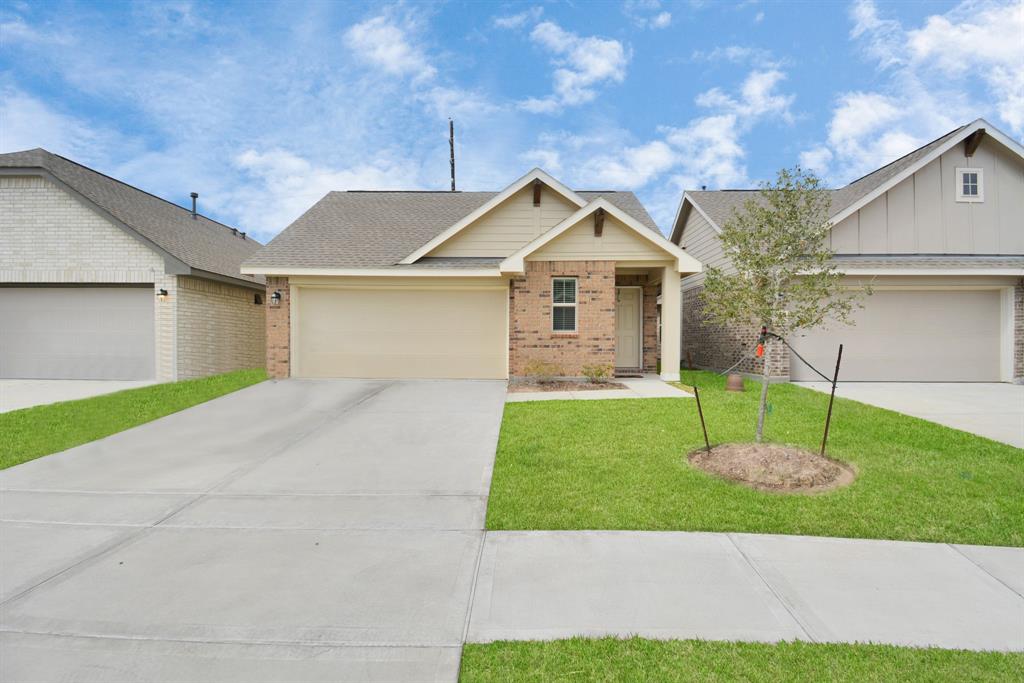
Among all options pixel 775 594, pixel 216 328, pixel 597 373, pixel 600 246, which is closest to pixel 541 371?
pixel 597 373

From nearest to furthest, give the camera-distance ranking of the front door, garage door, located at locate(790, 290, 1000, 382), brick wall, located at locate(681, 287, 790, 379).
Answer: brick wall, located at locate(681, 287, 790, 379) < garage door, located at locate(790, 290, 1000, 382) < the front door

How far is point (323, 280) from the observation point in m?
12.4

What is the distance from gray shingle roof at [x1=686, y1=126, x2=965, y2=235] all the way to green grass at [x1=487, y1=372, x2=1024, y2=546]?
17.5 feet

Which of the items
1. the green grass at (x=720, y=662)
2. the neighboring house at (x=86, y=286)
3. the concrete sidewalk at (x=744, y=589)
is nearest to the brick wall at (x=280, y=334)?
the neighboring house at (x=86, y=286)

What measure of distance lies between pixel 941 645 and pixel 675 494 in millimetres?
2288

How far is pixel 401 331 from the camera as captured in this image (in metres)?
12.6

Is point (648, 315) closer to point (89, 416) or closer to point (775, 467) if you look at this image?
point (775, 467)

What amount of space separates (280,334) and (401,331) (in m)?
3.06

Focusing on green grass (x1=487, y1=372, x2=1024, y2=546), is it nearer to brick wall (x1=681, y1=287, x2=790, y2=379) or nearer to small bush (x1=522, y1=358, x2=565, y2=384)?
small bush (x1=522, y1=358, x2=565, y2=384)

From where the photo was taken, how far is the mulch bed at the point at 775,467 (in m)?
5.15

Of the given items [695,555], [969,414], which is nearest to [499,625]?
[695,555]

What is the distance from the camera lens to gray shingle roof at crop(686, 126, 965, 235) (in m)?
12.7

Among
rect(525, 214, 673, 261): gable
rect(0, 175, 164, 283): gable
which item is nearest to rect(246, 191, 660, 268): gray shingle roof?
rect(525, 214, 673, 261): gable

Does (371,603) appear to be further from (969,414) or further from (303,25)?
(303,25)
